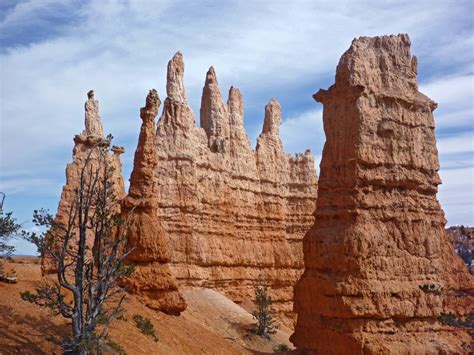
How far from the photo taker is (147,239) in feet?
79.6

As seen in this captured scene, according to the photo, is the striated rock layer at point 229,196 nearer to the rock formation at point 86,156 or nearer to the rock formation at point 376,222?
the rock formation at point 86,156

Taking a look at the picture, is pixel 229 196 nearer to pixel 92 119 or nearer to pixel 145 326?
pixel 92 119

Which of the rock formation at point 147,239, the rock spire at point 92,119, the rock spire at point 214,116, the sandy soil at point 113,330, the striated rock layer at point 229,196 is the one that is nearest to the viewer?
the sandy soil at point 113,330

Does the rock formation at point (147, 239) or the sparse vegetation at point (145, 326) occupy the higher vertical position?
the rock formation at point (147, 239)

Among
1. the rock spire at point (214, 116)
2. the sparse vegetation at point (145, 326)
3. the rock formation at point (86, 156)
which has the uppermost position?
the rock spire at point (214, 116)

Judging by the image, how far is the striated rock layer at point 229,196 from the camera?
1612 inches

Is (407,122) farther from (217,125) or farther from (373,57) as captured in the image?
(217,125)

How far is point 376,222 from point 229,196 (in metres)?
24.9

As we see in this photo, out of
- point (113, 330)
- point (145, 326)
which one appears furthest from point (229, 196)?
point (113, 330)

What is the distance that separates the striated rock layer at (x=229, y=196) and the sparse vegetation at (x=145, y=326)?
1817 centimetres

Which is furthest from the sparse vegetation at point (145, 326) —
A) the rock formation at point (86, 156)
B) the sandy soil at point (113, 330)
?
the rock formation at point (86, 156)

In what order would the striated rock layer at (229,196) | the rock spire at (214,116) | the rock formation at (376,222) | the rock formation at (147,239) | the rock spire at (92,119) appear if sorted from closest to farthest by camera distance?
the rock formation at (376,222), the rock formation at (147,239), the rock spire at (92,119), the striated rock layer at (229,196), the rock spire at (214,116)

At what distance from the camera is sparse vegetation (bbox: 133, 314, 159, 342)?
20422mm

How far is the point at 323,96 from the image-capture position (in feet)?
82.3
